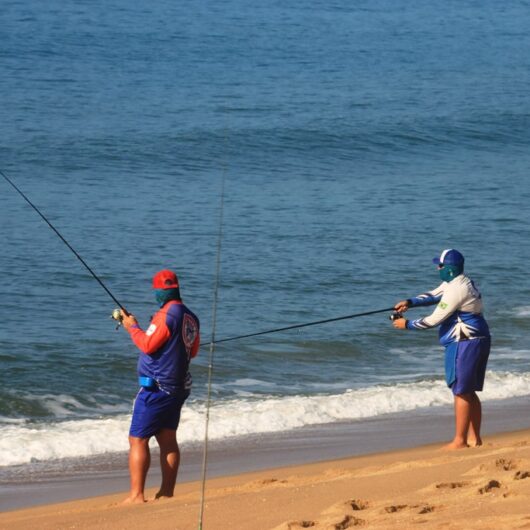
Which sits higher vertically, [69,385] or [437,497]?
[437,497]

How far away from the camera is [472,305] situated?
732cm

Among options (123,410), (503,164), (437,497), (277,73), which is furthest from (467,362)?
(277,73)

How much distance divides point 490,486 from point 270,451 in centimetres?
290

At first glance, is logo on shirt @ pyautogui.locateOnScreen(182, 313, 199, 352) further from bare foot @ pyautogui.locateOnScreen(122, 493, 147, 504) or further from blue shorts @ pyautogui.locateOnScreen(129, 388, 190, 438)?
bare foot @ pyautogui.locateOnScreen(122, 493, 147, 504)

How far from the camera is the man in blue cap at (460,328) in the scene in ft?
23.9

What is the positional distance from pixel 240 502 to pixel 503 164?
20.2m

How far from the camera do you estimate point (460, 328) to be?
7.36 metres

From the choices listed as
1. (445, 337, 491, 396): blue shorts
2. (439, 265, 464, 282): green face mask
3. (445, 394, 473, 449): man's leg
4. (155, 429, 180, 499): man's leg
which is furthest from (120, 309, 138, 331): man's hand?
(445, 394, 473, 449): man's leg

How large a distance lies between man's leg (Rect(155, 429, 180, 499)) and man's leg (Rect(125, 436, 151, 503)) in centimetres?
8

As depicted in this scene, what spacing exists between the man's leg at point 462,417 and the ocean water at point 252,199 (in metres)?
2.07

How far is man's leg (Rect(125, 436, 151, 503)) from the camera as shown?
6.46m

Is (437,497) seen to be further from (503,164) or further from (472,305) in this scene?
(503,164)

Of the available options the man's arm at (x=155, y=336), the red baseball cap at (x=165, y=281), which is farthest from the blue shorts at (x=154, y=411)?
the red baseball cap at (x=165, y=281)

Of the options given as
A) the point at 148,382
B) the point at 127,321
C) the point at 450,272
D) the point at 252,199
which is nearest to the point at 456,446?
the point at 450,272
